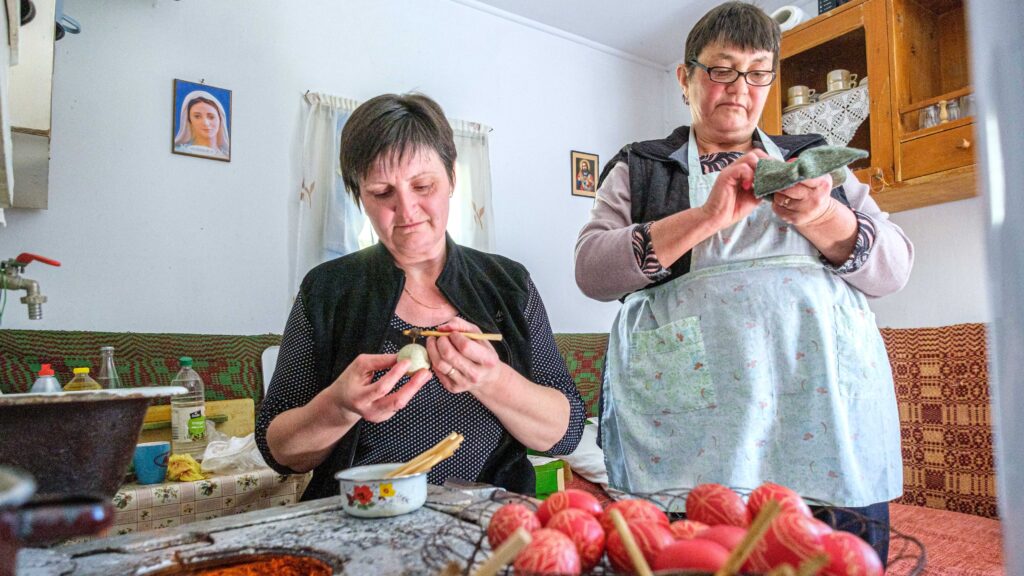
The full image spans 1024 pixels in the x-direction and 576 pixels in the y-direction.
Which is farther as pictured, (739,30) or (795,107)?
(795,107)

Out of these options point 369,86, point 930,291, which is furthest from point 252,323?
point 930,291

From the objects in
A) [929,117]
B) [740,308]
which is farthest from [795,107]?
[740,308]

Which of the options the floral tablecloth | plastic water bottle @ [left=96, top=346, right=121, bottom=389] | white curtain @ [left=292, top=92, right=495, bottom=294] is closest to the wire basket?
the floral tablecloth

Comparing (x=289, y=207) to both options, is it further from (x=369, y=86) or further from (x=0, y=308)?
(x=0, y=308)

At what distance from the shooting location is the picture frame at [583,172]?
427cm

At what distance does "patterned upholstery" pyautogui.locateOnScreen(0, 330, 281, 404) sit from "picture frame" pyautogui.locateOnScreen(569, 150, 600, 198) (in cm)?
224

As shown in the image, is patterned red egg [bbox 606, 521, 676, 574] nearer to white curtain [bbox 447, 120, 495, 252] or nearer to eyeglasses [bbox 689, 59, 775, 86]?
eyeglasses [bbox 689, 59, 775, 86]

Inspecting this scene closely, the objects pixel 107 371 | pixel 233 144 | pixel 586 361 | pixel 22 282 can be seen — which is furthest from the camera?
pixel 586 361

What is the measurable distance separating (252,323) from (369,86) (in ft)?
4.68

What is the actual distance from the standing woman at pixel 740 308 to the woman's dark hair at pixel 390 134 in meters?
0.38

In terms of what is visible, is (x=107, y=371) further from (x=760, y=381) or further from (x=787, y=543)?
(x=787, y=543)

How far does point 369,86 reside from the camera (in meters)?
3.54

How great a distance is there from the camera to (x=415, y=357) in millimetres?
1085

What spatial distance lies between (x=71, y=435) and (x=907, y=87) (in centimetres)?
301
